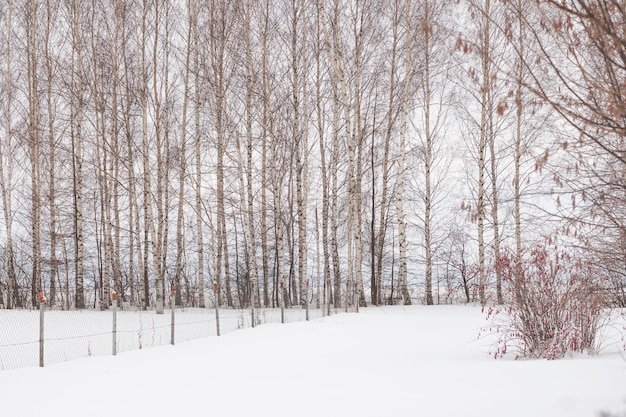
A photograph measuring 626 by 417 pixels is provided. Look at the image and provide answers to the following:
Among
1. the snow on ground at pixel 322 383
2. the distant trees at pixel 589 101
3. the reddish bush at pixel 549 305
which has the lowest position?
the snow on ground at pixel 322 383

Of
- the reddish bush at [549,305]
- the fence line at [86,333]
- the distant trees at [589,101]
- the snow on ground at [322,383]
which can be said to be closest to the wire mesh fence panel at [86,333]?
the fence line at [86,333]

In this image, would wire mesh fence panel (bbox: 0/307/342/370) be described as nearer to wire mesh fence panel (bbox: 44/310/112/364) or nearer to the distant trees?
wire mesh fence panel (bbox: 44/310/112/364)

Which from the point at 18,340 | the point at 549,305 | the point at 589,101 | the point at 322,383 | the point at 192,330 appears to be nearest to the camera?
the point at 589,101

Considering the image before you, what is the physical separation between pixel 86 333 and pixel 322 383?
276 inches

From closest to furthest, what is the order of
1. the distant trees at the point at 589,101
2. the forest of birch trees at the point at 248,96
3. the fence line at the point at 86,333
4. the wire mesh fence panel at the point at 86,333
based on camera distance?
the distant trees at the point at 589,101 → the fence line at the point at 86,333 → the wire mesh fence panel at the point at 86,333 → the forest of birch trees at the point at 248,96

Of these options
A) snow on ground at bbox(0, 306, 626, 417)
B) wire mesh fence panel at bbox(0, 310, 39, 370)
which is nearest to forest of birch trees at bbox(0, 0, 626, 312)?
wire mesh fence panel at bbox(0, 310, 39, 370)

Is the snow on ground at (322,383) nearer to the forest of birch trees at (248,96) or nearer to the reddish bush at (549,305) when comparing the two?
the reddish bush at (549,305)

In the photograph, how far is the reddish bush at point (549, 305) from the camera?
557 centimetres

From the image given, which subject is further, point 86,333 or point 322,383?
point 86,333

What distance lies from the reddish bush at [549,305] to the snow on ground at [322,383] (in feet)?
1.10

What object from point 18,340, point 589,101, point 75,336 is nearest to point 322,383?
point 589,101

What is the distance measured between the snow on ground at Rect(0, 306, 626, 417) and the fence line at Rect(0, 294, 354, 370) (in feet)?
2.48

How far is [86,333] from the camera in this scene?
9.92 metres

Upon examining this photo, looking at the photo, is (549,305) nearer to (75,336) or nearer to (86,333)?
(75,336)
